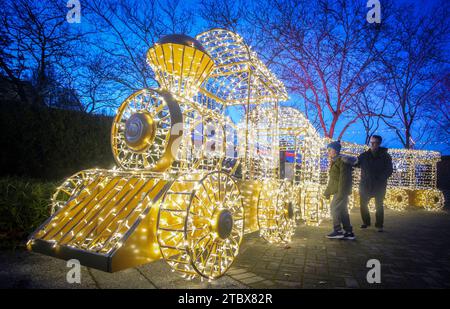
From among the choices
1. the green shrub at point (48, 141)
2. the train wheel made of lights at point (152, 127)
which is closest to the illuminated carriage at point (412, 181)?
the green shrub at point (48, 141)

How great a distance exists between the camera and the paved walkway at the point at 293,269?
308 centimetres

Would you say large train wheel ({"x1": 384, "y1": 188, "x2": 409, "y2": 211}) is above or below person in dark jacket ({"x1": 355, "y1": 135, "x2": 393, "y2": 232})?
below

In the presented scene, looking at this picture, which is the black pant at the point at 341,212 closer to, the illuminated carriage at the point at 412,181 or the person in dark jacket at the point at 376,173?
the person in dark jacket at the point at 376,173

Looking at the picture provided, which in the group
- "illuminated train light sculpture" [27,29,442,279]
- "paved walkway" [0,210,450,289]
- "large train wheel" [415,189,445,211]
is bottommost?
"paved walkway" [0,210,450,289]

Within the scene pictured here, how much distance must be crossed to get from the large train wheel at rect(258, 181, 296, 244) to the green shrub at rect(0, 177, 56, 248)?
338 cm

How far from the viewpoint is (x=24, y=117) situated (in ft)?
22.7

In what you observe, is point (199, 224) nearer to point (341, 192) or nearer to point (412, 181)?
point (341, 192)

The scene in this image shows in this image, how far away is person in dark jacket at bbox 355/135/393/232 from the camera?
641 cm

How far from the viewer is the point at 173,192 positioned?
8.91ft

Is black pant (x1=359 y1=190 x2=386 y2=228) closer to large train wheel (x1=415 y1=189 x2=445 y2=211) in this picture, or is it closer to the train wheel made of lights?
the train wheel made of lights

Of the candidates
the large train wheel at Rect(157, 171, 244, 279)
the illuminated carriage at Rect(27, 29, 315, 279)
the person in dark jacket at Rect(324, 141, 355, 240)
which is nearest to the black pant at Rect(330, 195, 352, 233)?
the person in dark jacket at Rect(324, 141, 355, 240)

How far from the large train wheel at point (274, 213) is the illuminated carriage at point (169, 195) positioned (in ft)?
0.06

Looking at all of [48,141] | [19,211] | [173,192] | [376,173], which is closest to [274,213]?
[173,192]
